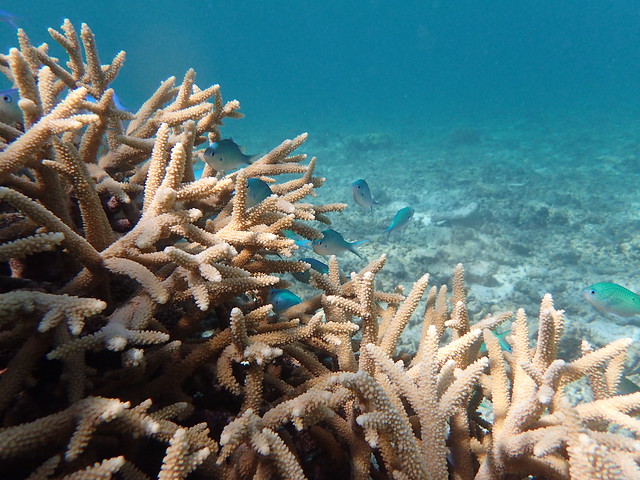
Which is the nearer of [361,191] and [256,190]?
[256,190]

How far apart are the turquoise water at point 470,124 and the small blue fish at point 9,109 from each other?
3.90 metres

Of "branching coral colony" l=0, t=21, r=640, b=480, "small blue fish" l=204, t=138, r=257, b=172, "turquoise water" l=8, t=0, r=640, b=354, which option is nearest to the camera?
"branching coral colony" l=0, t=21, r=640, b=480

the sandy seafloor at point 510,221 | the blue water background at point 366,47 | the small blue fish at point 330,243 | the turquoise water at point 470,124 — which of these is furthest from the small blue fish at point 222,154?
the blue water background at point 366,47

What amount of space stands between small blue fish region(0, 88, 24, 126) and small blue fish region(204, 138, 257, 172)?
1.55m

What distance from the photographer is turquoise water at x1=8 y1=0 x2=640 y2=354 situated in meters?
9.58

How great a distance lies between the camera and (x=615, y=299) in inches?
171

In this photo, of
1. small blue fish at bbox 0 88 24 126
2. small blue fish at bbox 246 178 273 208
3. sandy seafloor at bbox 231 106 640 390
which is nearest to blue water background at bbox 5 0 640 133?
sandy seafloor at bbox 231 106 640 390

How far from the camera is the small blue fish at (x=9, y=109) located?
277 cm

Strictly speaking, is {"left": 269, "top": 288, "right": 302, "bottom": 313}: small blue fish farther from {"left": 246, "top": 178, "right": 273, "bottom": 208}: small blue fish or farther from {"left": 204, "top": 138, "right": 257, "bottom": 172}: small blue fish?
{"left": 204, "top": 138, "right": 257, "bottom": 172}: small blue fish

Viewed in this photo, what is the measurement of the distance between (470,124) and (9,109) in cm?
3616

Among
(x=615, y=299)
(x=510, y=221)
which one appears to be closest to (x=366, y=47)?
(x=510, y=221)

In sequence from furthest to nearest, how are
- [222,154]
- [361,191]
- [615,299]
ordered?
[361,191], [615,299], [222,154]

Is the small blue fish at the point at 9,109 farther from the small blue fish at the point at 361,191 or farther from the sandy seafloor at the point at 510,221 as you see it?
the sandy seafloor at the point at 510,221

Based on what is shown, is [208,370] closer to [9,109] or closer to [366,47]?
[9,109]
